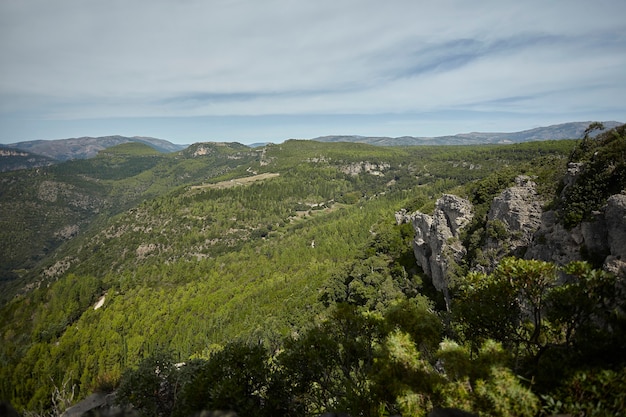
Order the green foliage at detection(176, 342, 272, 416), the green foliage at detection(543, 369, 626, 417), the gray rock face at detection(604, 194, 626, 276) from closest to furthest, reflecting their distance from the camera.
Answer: the green foliage at detection(543, 369, 626, 417)
the green foliage at detection(176, 342, 272, 416)
the gray rock face at detection(604, 194, 626, 276)

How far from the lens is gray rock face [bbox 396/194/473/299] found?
48969 mm

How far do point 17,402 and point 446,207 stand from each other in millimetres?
108121

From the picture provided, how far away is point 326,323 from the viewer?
22625 millimetres

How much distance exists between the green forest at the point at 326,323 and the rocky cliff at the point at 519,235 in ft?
4.89

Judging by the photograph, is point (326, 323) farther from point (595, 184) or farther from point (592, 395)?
point (595, 184)

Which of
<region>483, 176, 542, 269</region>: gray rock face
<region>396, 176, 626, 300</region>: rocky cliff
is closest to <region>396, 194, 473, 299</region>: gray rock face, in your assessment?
<region>396, 176, 626, 300</region>: rocky cliff

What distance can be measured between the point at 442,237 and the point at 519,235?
13928 millimetres

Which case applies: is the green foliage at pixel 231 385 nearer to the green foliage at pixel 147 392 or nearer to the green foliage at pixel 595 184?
the green foliage at pixel 147 392

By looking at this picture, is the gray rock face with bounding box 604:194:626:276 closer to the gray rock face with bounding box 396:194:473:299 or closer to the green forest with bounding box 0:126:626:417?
the green forest with bounding box 0:126:626:417

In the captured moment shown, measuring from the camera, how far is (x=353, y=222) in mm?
145625

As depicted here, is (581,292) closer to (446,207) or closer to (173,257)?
(446,207)

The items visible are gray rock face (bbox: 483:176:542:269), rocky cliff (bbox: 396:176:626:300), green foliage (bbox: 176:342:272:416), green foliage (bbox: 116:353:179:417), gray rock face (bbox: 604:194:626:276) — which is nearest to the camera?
green foliage (bbox: 176:342:272:416)

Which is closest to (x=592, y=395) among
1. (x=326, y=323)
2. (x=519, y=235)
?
(x=326, y=323)

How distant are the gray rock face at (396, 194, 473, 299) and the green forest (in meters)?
2.71
